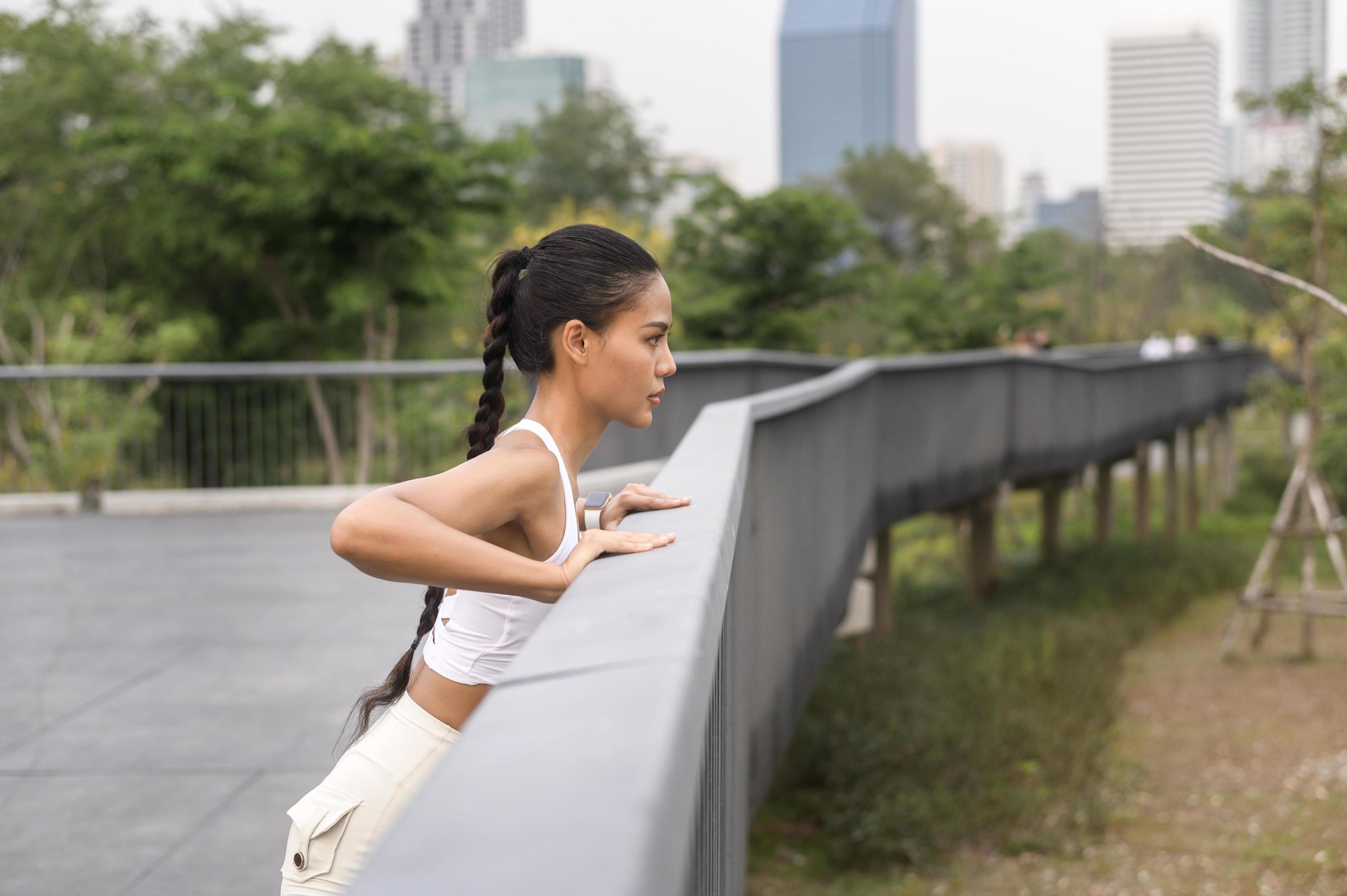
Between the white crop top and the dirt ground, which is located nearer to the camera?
the white crop top

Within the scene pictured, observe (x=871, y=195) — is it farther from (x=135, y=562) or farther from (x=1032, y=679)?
(x=135, y=562)

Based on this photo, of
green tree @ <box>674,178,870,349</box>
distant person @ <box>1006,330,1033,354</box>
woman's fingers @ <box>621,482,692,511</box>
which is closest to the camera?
woman's fingers @ <box>621,482,692,511</box>

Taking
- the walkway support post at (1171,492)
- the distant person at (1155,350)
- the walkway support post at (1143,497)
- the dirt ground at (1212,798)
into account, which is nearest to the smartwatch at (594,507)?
the dirt ground at (1212,798)

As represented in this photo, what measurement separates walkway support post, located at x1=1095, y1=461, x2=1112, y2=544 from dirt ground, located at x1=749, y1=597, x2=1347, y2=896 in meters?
9.81

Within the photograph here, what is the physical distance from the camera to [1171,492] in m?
36.2

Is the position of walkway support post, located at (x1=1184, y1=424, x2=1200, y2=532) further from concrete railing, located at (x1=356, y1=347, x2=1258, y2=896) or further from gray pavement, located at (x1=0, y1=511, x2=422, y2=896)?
concrete railing, located at (x1=356, y1=347, x2=1258, y2=896)

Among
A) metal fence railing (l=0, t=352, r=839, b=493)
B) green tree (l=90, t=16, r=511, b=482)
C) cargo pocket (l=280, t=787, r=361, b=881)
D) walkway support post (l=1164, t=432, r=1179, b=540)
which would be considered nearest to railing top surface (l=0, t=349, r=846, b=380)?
metal fence railing (l=0, t=352, r=839, b=493)

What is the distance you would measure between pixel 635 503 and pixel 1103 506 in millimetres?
29853

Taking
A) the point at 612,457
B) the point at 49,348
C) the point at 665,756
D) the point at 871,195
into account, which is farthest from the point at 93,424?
the point at 871,195

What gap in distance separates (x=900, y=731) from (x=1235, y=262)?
319 inches

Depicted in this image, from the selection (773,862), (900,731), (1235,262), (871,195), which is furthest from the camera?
(871,195)

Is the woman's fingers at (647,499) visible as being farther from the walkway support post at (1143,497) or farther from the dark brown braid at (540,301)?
the walkway support post at (1143,497)

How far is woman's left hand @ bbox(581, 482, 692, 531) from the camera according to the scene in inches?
95.3

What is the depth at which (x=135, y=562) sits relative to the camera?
9.58 meters
